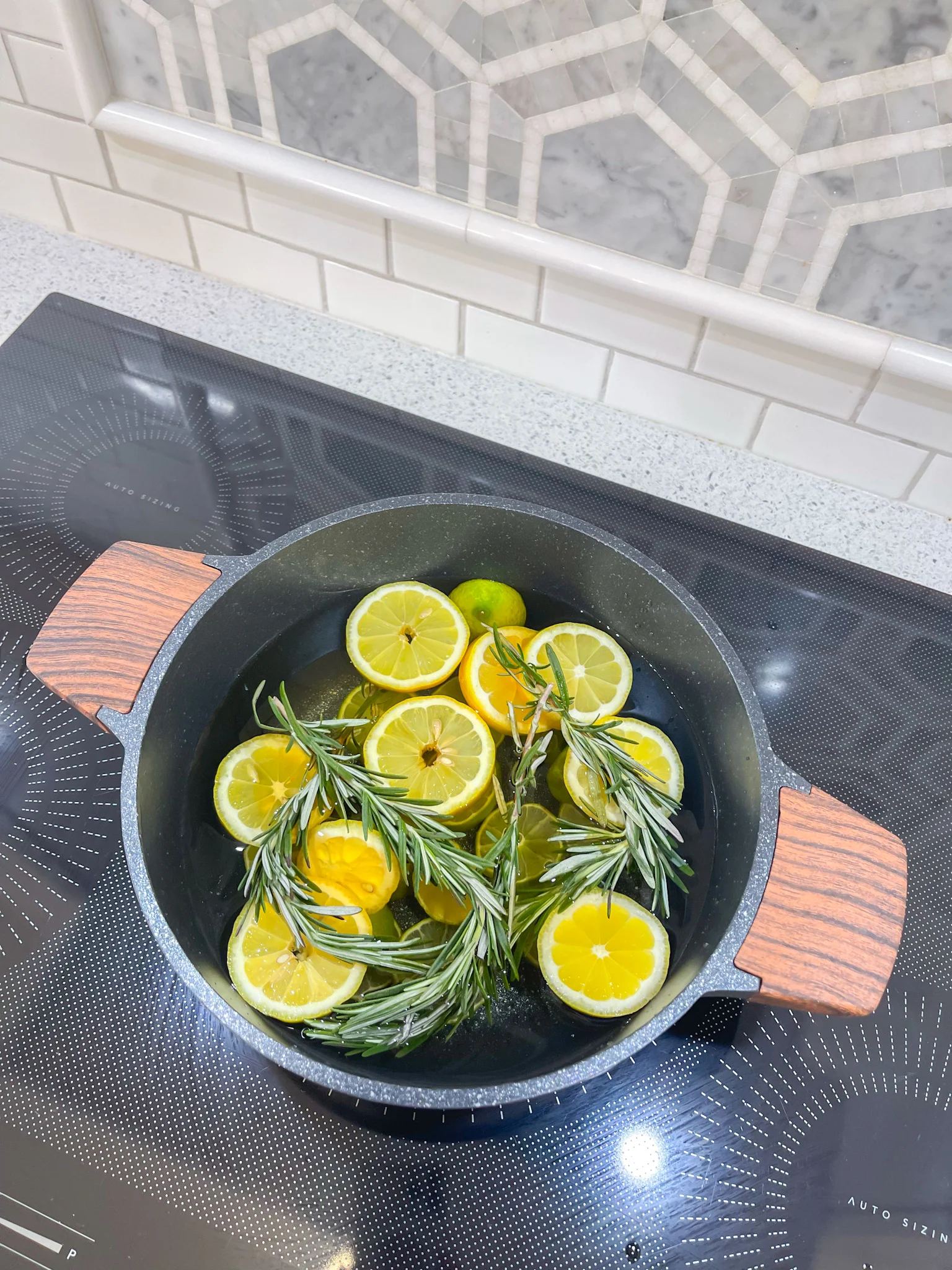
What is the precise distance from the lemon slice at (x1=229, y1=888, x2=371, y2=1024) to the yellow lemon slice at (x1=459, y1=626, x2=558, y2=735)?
177 mm

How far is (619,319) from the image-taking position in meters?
0.90

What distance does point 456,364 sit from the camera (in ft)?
3.36

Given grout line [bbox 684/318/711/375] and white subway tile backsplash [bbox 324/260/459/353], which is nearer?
grout line [bbox 684/318/711/375]

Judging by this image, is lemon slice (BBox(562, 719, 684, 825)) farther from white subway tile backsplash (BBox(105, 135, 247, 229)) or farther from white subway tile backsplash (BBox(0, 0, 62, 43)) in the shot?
white subway tile backsplash (BBox(0, 0, 62, 43))

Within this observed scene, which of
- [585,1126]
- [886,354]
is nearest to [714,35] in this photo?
[886,354]

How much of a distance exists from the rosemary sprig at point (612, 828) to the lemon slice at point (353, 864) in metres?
0.11

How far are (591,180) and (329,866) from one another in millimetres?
610

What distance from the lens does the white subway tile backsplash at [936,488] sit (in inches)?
34.7

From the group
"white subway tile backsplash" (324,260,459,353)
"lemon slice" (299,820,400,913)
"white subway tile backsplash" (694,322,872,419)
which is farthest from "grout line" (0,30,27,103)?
"lemon slice" (299,820,400,913)

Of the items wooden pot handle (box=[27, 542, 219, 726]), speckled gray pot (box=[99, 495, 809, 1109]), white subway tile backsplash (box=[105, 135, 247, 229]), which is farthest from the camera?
white subway tile backsplash (box=[105, 135, 247, 229])

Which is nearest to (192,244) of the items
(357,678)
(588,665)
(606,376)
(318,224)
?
Result: (318,224)

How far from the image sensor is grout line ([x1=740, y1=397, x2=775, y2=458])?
0.91m

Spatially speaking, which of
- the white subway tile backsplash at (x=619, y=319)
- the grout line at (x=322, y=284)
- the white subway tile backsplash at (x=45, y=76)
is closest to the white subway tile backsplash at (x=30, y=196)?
the white subway tile backsplash at (x=45, y=76)

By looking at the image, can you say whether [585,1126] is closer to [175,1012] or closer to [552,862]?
[552,862]
